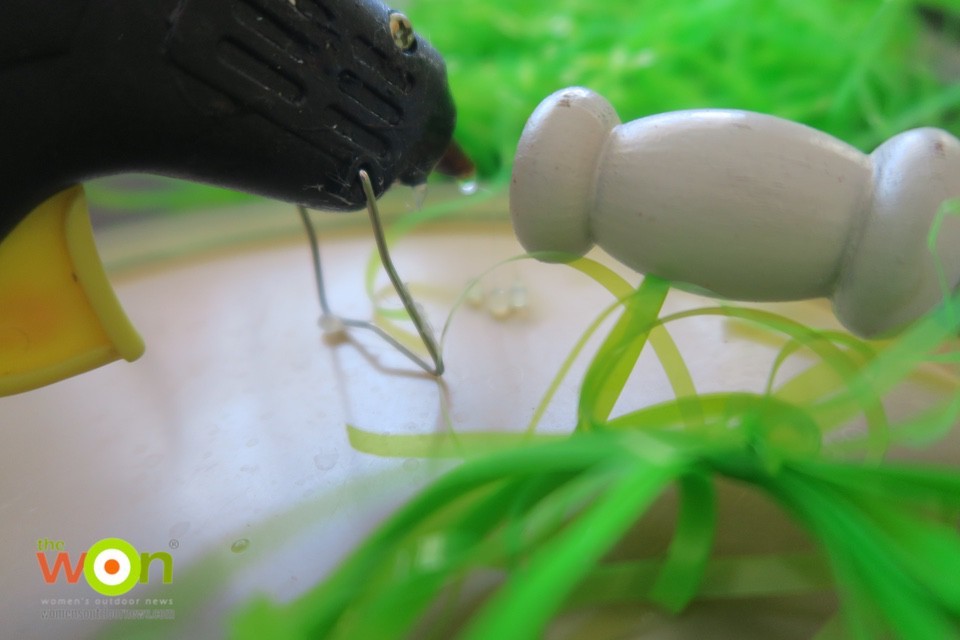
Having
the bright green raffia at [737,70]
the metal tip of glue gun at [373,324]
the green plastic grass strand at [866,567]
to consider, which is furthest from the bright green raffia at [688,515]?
the bright green raffia at [737,70]

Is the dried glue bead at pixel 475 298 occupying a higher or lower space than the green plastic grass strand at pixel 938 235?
higher

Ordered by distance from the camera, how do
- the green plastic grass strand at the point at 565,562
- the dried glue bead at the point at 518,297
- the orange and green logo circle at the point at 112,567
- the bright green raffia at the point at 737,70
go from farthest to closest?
the bright green raffia at the point at 737,70 < the dried glue bead at the point at 518,297 < the orange and green logo circle at the point at 112,567 < the green plastic grass strand at the point at 565,562

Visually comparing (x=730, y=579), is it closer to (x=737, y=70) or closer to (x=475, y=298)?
(x=475, y=298)

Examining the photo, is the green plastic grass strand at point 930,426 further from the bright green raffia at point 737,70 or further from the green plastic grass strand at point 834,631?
the bright green raffia at point 737,70

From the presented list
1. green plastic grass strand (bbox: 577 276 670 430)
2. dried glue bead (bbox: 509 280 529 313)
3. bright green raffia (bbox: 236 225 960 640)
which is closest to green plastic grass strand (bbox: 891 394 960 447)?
bright green raffia (bbox: 236 225 960 640)

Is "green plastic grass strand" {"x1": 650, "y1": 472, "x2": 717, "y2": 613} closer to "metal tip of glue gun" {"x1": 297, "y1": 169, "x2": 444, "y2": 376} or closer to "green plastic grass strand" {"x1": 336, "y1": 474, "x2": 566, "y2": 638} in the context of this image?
"green plastic grass strand" {"x1": 336, "y1": 474, "x2": 566, "y2": 638}

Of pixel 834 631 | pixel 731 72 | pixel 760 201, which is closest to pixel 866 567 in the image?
pixel 834 631

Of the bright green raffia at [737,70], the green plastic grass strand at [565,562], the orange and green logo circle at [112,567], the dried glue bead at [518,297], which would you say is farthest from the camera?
the bright green raffia at [737,70]
